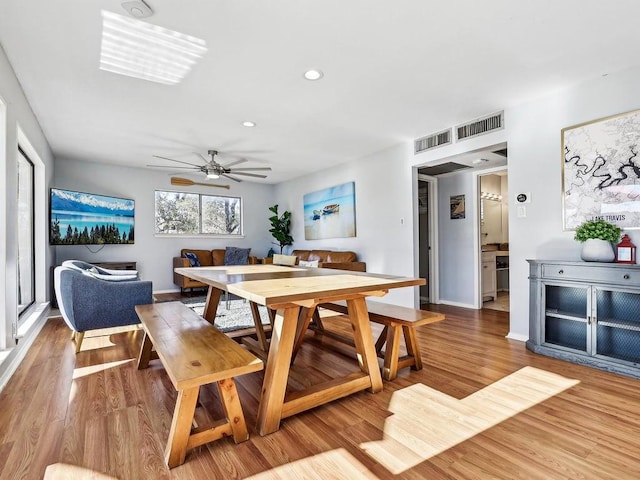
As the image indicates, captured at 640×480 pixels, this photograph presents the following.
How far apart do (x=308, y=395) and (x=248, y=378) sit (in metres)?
0.69

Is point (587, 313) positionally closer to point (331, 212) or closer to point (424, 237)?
point (424, 237)

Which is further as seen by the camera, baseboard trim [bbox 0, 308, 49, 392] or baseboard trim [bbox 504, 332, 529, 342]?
baseboard trim [bbox 504, 332, 529, 342]

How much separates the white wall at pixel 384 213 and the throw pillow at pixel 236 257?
1774 millimetres

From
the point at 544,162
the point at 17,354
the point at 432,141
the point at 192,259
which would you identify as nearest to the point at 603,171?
the point at 544,162

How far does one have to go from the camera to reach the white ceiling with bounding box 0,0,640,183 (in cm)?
203

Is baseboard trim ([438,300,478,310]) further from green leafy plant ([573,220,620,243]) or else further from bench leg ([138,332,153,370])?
bench leg ([138,332,153,370])

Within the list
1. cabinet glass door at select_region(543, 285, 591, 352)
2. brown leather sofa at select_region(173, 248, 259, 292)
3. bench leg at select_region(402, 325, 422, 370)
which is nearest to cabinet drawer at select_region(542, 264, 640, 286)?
cabinet glass door at select_region(543, 285, 591, 352)

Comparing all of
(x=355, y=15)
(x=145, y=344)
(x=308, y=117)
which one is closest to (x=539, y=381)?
(x=355, y=15)

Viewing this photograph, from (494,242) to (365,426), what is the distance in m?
5.72

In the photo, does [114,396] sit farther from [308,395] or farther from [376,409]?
[376,409]

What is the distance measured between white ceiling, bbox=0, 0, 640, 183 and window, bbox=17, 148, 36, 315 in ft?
2.00

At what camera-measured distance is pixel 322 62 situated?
2.60 m

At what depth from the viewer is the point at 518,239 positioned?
336 centimetres

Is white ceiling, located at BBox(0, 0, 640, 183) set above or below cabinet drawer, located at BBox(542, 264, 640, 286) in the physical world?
above
